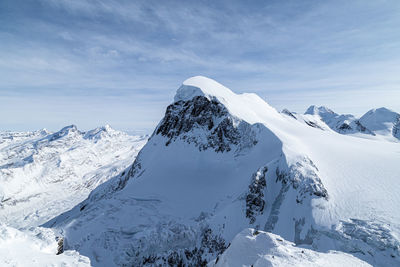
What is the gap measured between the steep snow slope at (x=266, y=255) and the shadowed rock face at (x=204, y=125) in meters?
30.0

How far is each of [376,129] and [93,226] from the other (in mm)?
188247

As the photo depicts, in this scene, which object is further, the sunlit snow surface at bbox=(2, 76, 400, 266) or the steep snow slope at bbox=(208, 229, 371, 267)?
the sunlit snow surface at bbox=(2, 76, 400, 266)

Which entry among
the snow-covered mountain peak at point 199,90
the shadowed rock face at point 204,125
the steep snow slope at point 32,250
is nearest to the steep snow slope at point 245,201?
the shadowed rock face at point 204,125

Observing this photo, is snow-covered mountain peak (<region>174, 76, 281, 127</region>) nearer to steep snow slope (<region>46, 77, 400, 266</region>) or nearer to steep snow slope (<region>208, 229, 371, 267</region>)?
steep snow slope (<region>46, 77, 400, 266</region>)

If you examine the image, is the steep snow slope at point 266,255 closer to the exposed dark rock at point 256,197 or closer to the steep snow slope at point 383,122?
the exposed dark rock at point 256,197

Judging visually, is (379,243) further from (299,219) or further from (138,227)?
(138,227)

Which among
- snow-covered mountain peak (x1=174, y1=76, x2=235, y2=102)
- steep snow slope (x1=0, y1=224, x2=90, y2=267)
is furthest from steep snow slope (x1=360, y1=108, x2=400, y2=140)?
steep snow slope (x1=0, y1=224, x2=90, y2=267)

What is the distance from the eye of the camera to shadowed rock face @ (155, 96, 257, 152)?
46.6 meters

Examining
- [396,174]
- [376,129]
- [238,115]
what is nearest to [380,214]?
[396,174]

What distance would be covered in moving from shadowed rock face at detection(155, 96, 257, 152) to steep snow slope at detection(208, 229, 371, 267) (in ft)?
98.5

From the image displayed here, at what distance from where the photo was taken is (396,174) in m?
24.8

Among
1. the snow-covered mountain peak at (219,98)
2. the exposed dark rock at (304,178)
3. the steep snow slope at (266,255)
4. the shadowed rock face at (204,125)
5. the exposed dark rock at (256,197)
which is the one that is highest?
the snow-covered mountain peak at (219,98)

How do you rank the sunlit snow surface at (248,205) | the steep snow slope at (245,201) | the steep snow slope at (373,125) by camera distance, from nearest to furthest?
the sunlit snow surface at (248,205)
the steep snow slope at (245,201)
the steep snow slope at (373,125)

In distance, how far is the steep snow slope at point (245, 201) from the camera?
64.8 feet
